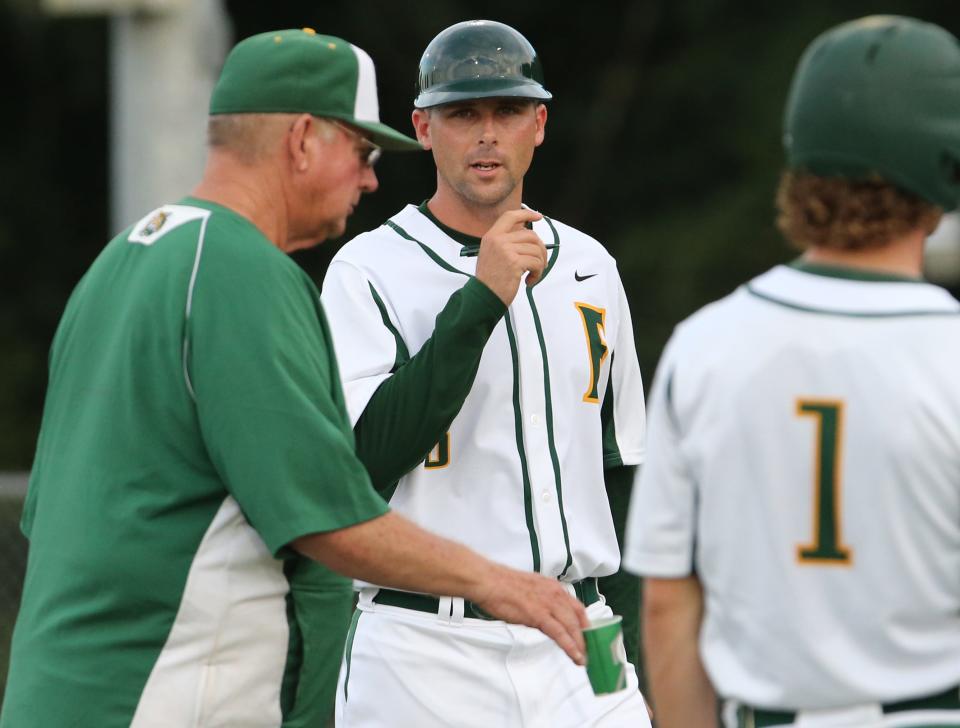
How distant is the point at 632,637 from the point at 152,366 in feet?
5.93

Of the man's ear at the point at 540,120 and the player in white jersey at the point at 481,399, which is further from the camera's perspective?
the man's ear at the point at 540,120

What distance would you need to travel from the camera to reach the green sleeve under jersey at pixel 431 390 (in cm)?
394

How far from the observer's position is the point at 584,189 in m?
19.6

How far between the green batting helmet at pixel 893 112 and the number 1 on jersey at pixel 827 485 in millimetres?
391

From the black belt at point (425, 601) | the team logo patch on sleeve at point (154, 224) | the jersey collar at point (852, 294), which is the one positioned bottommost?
the black belt at point (425, 601)

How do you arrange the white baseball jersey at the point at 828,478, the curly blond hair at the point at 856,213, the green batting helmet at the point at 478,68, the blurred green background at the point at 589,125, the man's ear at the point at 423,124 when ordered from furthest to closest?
the blurred green background at the point at 589,125 < the man's ear at the point at 423,124 < the green batting helmet at the point at 478,68 < the curly blond hair at the point at 856,213 < the white baseball jersey at the point at 828,478

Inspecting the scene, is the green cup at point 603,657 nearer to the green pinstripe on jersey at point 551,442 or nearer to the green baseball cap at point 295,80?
the green pinstripe on jersey at point 551,442

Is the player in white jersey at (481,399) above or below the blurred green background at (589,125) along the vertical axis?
above

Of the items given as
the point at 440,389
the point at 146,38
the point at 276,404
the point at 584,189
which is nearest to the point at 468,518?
the point at 440,389

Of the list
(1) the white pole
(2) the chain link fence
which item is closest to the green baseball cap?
(2) the chain link fence

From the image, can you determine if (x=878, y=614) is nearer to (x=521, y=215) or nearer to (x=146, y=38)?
(x=521, y=215)

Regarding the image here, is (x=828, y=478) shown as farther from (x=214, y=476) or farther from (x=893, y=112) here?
(x=214, y=476)

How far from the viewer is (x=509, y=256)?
13.2 feet

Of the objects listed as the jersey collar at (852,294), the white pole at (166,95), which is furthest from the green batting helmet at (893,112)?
the white pole at (166,95)
